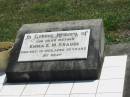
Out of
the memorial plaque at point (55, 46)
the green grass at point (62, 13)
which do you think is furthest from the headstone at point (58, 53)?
the green grass at point (62, 13)

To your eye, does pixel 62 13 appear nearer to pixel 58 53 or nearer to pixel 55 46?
pixel 55 46

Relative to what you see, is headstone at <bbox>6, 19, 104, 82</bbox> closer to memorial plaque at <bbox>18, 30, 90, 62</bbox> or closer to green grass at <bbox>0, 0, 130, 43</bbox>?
memorial plaque at <bbox>18, 30, 90, 62</bbox>

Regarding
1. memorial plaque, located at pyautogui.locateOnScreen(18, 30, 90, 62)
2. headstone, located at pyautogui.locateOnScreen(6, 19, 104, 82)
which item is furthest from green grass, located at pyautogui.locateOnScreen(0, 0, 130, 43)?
memorial plaque, located at pyautogui.locateOnScreen(18, 30, 90, 62)

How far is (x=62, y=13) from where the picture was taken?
11.3 m

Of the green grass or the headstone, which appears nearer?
the headstone

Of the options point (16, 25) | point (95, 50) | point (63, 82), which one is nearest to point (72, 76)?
point (63, 82)

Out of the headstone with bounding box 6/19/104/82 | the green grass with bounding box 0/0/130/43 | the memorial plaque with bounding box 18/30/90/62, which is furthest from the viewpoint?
the green grass with bounding box 0/0/130/43

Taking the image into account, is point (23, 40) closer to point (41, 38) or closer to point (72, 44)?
point (41, 38)

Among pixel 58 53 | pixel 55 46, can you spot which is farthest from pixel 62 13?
pixel 58 53

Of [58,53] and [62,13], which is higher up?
[58,53]

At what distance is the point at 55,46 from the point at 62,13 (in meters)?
4.04

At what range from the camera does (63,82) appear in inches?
279

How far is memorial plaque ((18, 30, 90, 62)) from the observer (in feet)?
23.7

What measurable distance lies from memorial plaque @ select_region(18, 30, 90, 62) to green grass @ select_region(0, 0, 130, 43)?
2.15 m
